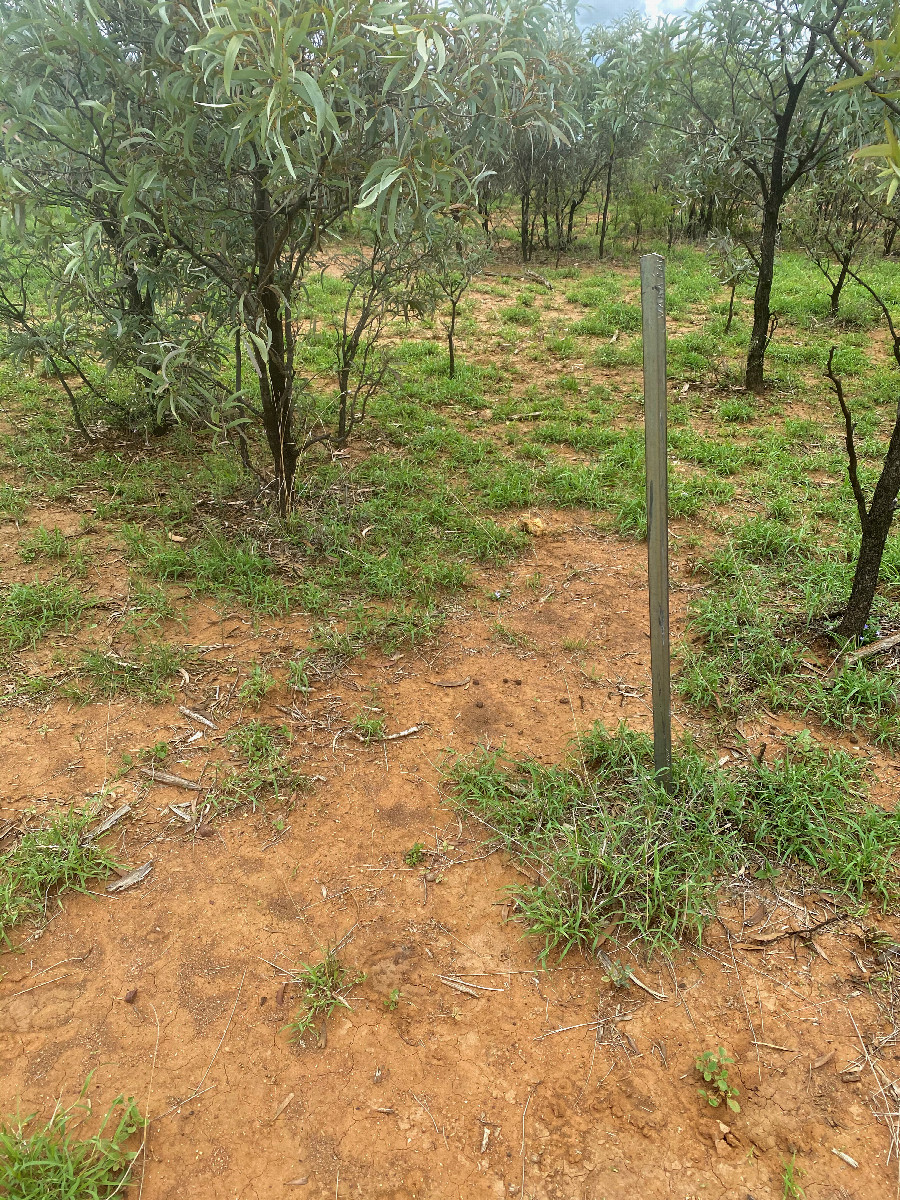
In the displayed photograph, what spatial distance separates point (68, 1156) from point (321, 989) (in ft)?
2.19

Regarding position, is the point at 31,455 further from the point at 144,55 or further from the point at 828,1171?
the point at 828,1171

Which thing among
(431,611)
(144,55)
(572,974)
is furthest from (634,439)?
(572,974)

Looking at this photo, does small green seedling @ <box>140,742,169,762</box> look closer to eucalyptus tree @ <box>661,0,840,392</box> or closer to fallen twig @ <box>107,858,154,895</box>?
fallen twig @ <box>107,858,154,895</box>

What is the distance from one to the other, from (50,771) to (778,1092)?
8.51 ft

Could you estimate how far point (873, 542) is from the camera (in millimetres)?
2971

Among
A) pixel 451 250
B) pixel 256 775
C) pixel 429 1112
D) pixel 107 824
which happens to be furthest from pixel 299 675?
pixel 451 250

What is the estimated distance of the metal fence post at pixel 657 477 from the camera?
6.24 feet

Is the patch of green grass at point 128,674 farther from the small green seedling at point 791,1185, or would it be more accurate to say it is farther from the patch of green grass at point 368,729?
the small green seedling at point 791,1185

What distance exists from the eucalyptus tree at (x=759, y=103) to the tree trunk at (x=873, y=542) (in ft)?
13.3

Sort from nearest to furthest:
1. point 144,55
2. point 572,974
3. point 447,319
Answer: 1. point 572,974
2. point 144,55
3. point 447,319

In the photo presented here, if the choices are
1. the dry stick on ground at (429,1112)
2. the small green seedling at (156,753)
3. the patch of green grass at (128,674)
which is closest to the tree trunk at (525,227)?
the patch of green grass at (128,674)

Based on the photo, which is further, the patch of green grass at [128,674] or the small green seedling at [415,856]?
the patch of green grass at [128,674]

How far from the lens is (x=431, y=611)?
3770 millimetres

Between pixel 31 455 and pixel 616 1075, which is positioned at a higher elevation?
pixel 31 455
